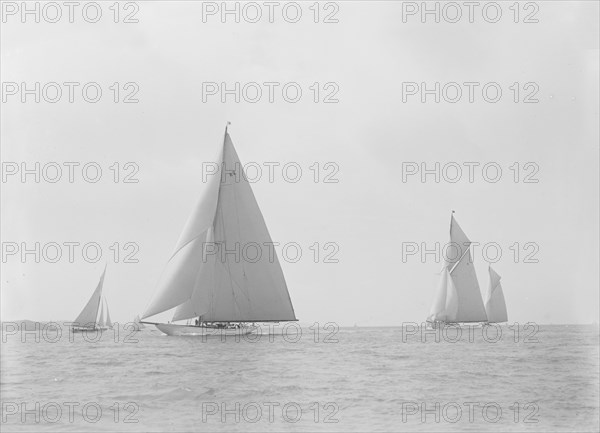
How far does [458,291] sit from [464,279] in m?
1.36

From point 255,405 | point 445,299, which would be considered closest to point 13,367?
point 255,405

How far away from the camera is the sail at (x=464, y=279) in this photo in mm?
88188

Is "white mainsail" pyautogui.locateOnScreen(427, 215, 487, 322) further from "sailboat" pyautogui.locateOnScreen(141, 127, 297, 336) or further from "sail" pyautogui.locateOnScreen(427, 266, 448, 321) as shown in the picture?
"sailboat" pyautogui.locateOnScreen(141, 127, 297, 336)

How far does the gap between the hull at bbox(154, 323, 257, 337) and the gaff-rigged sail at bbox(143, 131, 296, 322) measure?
2.75ft

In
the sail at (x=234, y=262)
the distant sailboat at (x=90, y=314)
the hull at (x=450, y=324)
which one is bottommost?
the hull at (x=450, y=324)

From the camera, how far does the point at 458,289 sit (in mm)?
88938

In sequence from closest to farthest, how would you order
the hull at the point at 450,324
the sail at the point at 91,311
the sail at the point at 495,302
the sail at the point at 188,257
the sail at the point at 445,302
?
the sail at the point at 188,257 < the sail at the point at 91,311 < the sail at the point at 445,302 < the hull at the point at 450,324 < the sail at the point at 495,302

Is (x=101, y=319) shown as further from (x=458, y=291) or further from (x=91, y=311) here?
(x=458, y=291)

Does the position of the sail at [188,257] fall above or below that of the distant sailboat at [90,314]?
above

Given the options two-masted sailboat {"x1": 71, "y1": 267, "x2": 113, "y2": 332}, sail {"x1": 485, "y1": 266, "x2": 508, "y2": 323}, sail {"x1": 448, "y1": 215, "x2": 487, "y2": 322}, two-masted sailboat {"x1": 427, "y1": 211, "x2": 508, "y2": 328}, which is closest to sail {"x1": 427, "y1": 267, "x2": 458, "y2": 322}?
two-masted sailboat {"x1": 427, "y1": 211, "x2": 508, "y2": 328}

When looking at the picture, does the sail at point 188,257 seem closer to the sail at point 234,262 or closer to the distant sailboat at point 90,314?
the sail at point 234,262

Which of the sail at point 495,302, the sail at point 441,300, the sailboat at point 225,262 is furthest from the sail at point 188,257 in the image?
the sail at point 495,302

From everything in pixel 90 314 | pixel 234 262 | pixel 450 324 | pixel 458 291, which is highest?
pixel 234 262

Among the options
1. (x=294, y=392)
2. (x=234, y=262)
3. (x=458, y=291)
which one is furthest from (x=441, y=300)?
(x=294, y=392)
